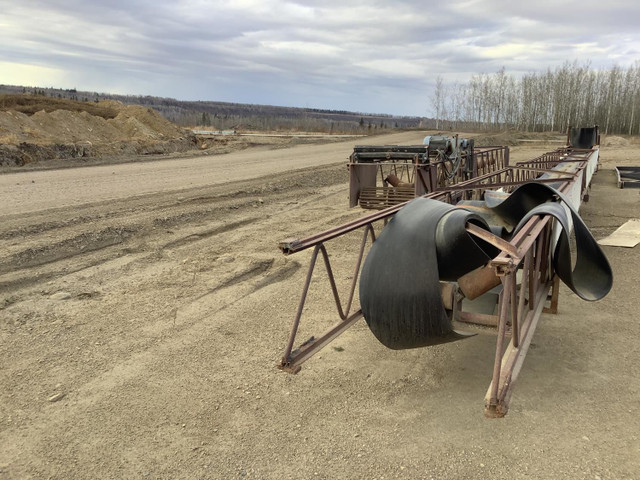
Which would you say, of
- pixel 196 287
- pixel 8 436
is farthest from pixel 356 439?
pixel 196 287

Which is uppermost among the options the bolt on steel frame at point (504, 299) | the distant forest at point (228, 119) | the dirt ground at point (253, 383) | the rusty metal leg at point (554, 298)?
the distant forest at point (228, 119)

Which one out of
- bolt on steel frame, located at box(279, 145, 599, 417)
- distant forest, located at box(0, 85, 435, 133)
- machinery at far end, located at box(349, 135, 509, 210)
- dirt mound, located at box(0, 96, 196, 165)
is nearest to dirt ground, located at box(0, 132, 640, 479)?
bolt on steel frame, located at box(279, 145, 599, 417)

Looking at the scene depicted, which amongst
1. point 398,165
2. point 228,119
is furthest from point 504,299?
point 228,119

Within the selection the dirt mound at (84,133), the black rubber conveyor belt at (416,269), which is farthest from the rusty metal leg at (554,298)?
the dirt mound at (84,133)

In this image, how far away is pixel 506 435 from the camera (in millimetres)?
3385

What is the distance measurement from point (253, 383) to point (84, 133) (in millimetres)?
24612

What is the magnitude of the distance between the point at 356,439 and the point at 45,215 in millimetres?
8866

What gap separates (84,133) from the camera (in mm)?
24922

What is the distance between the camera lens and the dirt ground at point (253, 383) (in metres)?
3.19

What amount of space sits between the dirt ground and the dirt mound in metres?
14.1

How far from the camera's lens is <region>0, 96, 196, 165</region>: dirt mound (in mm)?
19953

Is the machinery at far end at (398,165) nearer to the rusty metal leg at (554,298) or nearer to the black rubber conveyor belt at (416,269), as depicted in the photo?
the rusty metal leg at (554,298)

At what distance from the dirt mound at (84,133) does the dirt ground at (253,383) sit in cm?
1410

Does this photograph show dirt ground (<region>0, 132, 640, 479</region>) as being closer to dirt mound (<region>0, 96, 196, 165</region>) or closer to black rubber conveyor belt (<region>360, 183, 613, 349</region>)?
black rubber conveyor belt (<region>360, 183, 613, 349</region>)
